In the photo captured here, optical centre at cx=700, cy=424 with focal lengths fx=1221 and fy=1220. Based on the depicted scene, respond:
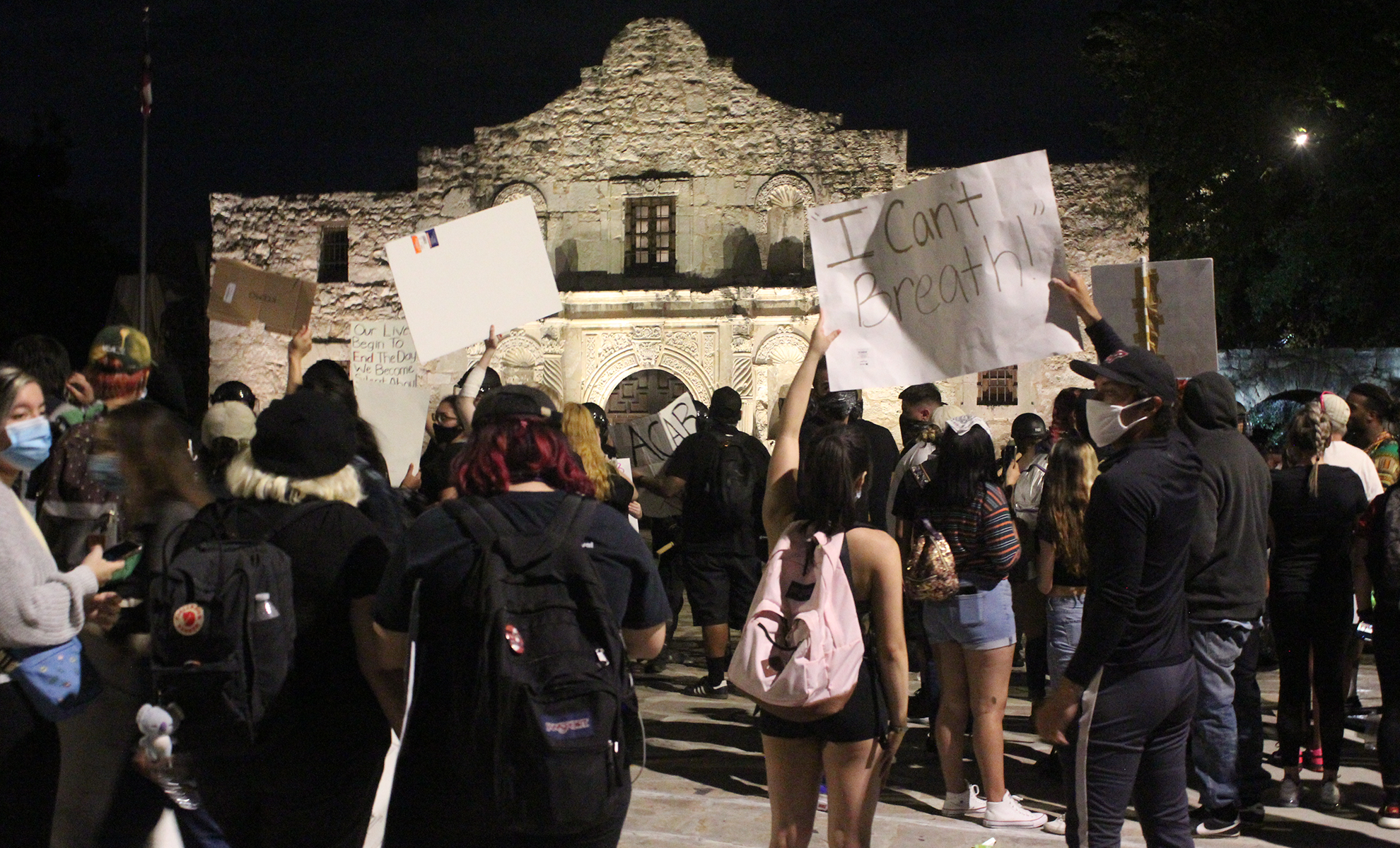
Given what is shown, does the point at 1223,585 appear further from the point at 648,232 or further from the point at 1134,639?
the point at 648,232

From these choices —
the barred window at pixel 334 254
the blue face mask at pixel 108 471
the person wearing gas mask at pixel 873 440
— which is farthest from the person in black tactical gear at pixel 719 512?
the barred window at pixel 334 254

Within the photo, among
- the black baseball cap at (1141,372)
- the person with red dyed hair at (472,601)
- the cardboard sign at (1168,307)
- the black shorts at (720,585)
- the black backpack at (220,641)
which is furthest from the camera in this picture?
the black shorts at (720,585)

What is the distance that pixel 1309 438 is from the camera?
5516 mm

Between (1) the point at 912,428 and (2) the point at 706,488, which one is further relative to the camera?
(2) the point at 706,488

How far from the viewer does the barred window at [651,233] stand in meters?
21.4

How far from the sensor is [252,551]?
2.93 m

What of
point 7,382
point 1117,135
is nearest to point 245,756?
point 7,382

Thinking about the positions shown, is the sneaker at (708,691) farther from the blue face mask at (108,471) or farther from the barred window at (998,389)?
the barred window at (998,389)

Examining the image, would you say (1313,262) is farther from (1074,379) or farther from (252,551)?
(252,551)

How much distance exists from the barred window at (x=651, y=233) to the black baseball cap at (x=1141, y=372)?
18.0 m

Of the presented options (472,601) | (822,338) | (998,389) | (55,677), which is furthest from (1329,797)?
(998,389)

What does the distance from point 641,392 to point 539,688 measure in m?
18.9

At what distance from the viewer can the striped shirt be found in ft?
16.9

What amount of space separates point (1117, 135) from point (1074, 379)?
412 cm
